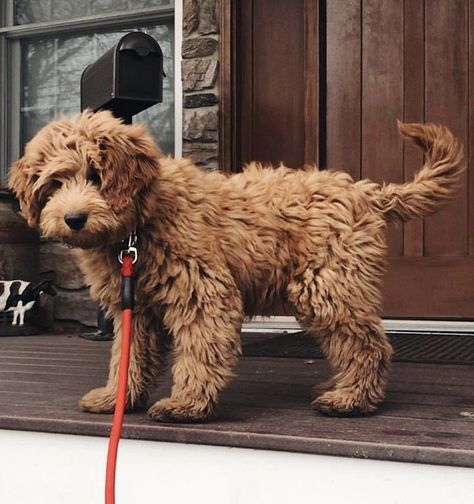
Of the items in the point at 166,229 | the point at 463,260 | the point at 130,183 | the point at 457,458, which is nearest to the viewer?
the point at 457,458

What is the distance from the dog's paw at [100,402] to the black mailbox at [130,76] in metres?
1.78

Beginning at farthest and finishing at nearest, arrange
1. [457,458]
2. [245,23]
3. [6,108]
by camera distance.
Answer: [6,108]
[245,23]
[457,458]

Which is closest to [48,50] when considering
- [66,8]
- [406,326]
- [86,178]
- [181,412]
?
[66,8]

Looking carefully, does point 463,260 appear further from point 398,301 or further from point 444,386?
point 444,386

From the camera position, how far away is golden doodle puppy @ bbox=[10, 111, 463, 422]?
223 centimetres

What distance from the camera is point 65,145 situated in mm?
2234

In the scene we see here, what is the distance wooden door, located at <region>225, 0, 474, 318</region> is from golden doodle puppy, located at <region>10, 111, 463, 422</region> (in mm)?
2149

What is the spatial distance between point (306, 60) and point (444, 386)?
2.53m

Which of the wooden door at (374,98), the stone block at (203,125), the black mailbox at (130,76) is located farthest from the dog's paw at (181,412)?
the stone block at (203,125)

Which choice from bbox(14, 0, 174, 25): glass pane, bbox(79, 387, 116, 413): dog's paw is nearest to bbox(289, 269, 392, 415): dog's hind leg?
bbox(79, 387, 116, 413): dog's paw

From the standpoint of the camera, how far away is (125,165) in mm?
2229

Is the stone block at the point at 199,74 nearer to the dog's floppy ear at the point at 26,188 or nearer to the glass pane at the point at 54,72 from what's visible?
the glass pane at the point at 54,72

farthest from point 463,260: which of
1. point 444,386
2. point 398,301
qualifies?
point 444,386

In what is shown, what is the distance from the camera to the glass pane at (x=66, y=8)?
552 centimetres
